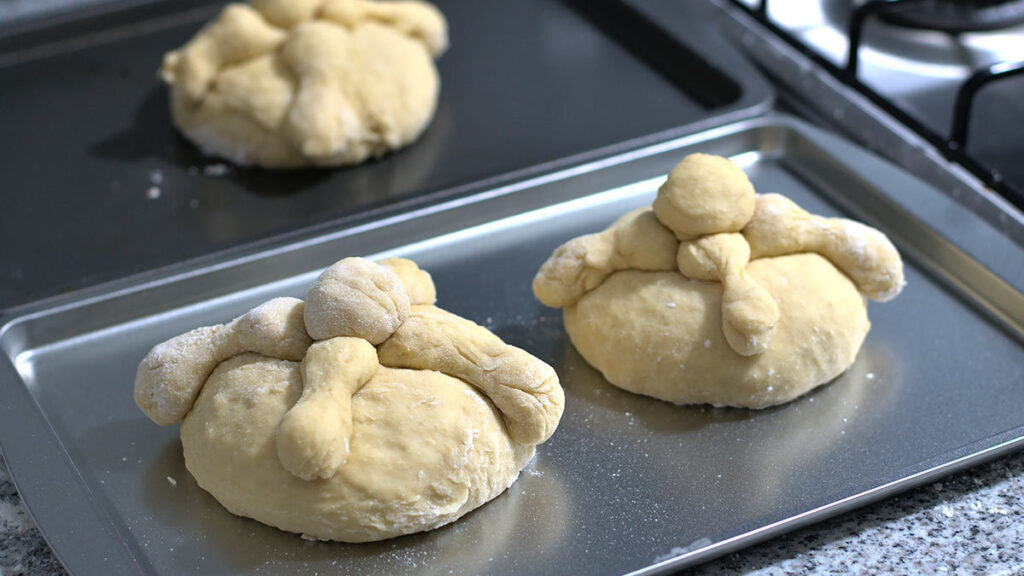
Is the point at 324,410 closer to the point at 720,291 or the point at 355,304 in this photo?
the point at 355,304

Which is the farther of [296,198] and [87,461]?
[296,198]

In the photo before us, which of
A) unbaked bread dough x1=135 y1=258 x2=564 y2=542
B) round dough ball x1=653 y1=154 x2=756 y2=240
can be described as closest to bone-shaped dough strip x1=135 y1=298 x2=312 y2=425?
unbaked bread dough x1=135 y1=258 x2=564 y2=542

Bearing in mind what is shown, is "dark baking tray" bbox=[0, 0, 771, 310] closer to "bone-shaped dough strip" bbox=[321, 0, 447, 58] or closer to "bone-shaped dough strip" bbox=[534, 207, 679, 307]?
"bone-shaped dough strip" bbox=[321, 0, 447, 58]

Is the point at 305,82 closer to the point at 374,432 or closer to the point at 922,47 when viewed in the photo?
the point at 374,432

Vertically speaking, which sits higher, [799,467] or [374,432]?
[374,432]

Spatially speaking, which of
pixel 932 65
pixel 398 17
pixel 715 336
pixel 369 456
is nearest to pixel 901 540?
pixel 715 336

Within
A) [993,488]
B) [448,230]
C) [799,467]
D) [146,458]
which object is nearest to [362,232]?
[448,230]

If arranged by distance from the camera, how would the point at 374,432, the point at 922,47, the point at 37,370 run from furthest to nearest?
the point at 922,47, the point at 37,370, the point at 374,432

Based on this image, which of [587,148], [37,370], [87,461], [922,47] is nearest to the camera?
Answer: [87,461]
